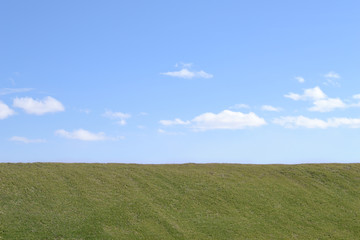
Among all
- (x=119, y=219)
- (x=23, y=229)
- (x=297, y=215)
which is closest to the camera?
(x=23, y=229)

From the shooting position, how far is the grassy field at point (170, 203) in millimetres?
30125

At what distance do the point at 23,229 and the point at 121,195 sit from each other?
347 inches

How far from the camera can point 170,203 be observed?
34750mm

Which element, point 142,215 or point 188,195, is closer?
point 142,215

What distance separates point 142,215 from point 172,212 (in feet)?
8.74

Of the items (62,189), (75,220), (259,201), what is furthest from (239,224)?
(62,189)

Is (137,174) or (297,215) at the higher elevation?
(137,174)

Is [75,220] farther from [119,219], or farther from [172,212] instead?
[172,212]

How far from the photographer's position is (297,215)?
1432 inches

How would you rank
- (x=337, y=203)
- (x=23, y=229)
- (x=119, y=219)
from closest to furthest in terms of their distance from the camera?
(x=23, y=229) < (x=119, y=219) < (x=337, y=203)

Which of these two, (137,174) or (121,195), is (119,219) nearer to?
(121,195)

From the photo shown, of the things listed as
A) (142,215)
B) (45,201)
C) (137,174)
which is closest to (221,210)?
(142,215)

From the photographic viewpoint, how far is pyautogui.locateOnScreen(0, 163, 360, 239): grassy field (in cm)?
3012

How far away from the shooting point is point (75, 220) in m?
30.1
